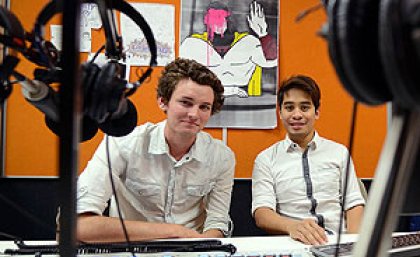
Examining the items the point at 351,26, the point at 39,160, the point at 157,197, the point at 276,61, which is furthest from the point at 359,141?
the point at 351,26

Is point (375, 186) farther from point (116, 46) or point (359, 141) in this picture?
point (359, 141)

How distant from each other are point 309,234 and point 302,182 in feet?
1.81

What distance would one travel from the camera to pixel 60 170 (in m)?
0.33

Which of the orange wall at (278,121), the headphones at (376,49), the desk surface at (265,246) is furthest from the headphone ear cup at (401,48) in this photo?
the orange wall at (278,121)

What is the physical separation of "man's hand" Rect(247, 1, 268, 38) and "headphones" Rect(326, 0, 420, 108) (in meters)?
1.94

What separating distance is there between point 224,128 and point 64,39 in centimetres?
193

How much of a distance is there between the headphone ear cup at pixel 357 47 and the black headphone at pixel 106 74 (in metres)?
0.23

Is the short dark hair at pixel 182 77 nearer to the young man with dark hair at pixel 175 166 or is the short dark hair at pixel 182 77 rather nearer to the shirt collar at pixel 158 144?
the young man with dark hair at pixel 175 166

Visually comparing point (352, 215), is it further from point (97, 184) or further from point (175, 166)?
point (97, 184)

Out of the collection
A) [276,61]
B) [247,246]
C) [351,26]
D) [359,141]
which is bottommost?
[247,246]

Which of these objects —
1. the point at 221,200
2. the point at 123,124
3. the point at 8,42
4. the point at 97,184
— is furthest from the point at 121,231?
the point at 8,42

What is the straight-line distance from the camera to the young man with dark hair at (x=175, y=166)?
1.46 meters

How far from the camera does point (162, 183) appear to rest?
150cm

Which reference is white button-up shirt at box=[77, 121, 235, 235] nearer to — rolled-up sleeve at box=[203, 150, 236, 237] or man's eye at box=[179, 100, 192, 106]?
rolled-up sleeve at box=[203, 150, 236, 237]
